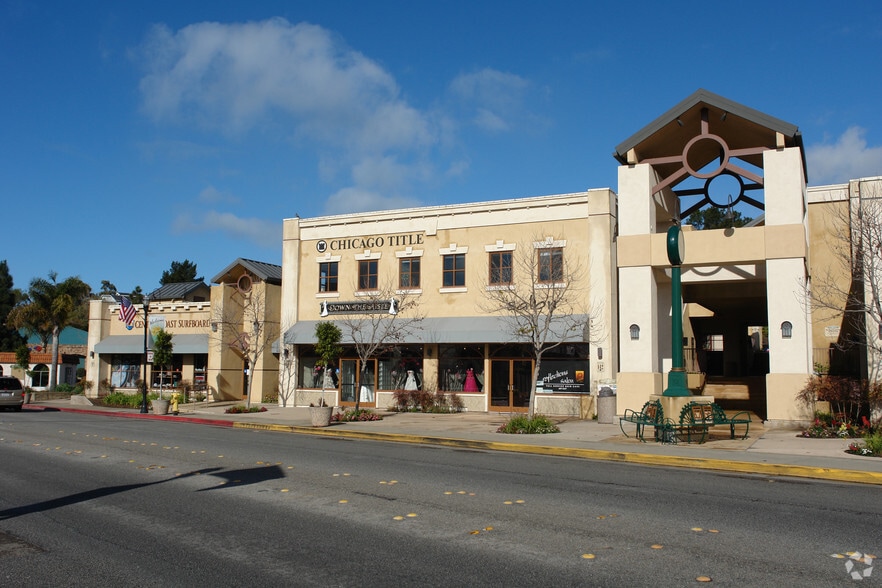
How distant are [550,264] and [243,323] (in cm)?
1745

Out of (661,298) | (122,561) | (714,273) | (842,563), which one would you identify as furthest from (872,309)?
(122,561)

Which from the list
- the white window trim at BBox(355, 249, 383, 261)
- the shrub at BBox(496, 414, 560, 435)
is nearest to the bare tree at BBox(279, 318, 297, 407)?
the white window trim at BBox(355, 249, 383, 261)

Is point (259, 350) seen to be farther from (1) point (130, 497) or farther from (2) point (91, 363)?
(1) point (130, 497)

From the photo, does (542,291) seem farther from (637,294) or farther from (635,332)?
(635,332)

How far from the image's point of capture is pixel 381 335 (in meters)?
28.8

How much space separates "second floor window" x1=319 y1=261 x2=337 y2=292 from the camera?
103 feet

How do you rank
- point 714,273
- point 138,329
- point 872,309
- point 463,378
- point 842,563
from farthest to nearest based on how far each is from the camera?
point 138,329 → point 463,378 → point 714,273 → point 872,309 → point 842,563

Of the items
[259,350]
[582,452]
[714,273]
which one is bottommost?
[582,452]

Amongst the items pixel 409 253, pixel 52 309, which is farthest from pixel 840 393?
pixel 52 309

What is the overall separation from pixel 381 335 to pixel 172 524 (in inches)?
803

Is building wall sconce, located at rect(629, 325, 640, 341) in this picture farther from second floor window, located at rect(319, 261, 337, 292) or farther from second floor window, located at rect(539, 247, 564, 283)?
second floor window, located at rect(319, 261, 337, 292)

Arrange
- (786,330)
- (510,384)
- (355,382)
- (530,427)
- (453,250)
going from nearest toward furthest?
(530,427) → (786,330) → (510,384) → (453,250) → (355,382)

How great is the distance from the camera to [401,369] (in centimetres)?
2966

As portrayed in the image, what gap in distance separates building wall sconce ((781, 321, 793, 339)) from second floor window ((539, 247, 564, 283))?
7.78 metres
